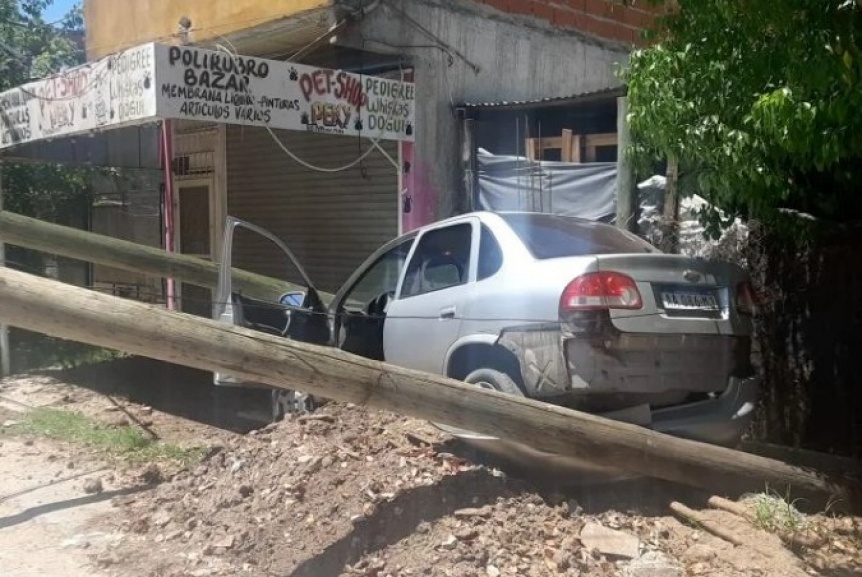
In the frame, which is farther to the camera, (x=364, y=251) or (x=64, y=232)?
(x=364, y=251)

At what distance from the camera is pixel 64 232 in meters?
8.68

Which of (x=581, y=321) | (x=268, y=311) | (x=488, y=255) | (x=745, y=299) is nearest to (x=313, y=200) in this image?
(x=268, y=311)

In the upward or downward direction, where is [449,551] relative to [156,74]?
downward

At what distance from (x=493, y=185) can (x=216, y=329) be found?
5555 mm

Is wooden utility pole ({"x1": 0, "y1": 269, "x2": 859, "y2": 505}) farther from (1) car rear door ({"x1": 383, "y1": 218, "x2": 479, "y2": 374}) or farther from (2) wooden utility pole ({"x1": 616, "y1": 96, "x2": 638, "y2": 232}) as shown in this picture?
(2) wooden utility pole ({"x1": 616, "y1": 96, "x2": 638, "y2": 232})

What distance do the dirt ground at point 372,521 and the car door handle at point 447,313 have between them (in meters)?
0.78

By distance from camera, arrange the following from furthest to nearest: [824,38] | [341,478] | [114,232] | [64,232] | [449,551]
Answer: [114,232]
[64,232]
[341,478]
[449,551]
[824,38]

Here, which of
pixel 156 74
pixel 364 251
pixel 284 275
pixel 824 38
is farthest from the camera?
pixel 284 275

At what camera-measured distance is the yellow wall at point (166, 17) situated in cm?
951

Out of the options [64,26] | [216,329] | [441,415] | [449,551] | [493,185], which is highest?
[64,26]

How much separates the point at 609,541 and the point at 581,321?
3.82 ft

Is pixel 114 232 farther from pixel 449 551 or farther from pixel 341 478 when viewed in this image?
pixel 449 551

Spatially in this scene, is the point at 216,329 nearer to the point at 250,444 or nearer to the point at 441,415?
the point at 441,415

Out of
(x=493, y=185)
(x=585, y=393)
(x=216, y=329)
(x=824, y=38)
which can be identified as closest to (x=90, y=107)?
(x=493, y=185)
